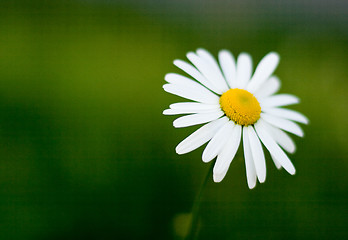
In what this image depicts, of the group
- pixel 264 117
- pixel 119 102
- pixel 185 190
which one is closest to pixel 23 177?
pixel 119 102

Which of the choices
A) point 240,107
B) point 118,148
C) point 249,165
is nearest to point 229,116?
point 240,107

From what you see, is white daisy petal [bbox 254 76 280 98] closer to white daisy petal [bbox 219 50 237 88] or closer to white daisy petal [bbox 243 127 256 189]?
white daisy petal [bbox 219 50 237 88]

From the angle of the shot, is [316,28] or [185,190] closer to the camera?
[185,190]

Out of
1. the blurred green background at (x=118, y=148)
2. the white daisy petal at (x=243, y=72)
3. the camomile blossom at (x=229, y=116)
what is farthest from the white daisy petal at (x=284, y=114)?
the blurred green background at (x=118, y=148)

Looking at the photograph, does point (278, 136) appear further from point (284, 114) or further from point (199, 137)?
point (199, 137)

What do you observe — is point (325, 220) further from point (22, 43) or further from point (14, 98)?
point (22, 43)

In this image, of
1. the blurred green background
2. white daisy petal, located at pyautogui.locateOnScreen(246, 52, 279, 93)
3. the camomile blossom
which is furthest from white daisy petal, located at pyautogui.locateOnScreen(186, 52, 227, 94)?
the blurred green background
